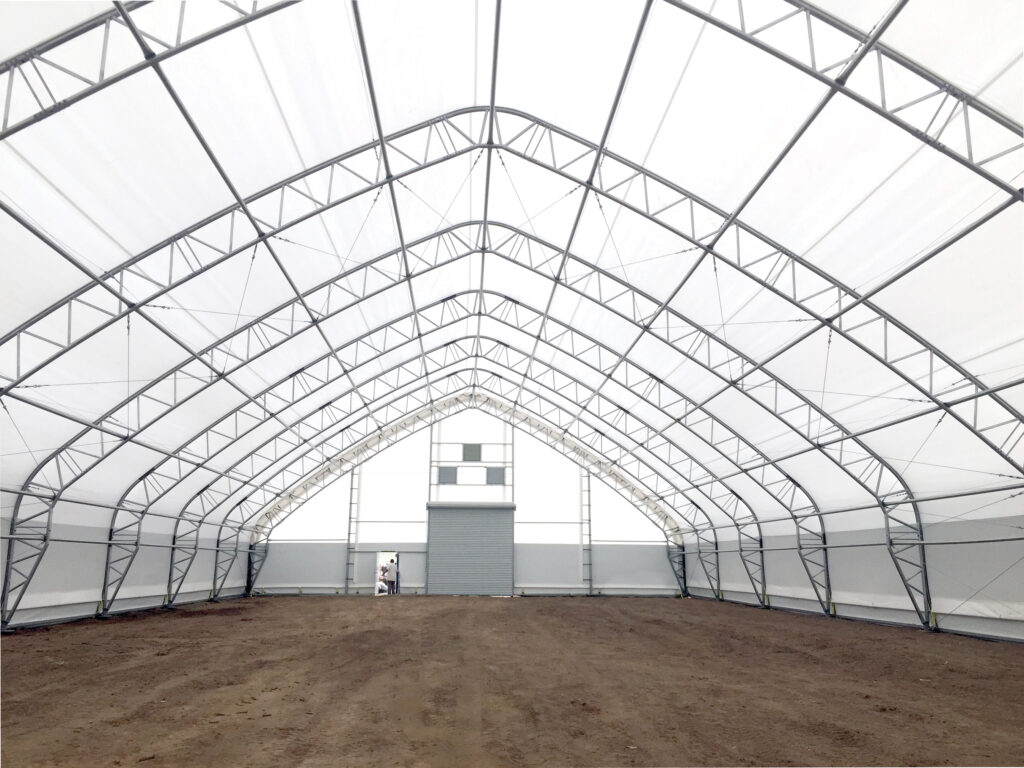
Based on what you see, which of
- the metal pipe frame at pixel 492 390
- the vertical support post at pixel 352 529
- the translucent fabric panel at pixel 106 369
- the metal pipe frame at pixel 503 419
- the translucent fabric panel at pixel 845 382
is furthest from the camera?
the metal pipe frame at pixel 503 419

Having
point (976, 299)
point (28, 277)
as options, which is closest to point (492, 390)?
point (28, 277)

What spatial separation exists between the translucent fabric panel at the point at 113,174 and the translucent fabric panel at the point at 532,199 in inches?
296

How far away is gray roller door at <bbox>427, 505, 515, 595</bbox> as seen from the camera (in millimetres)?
37969

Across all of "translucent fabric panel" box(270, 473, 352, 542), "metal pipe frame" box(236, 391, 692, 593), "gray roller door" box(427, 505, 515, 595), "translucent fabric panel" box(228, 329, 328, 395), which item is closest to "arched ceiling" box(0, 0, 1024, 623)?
"translucent fabric panel" box(228, 329, 328, 395)

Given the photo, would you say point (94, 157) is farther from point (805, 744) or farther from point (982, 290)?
point (982, 290)

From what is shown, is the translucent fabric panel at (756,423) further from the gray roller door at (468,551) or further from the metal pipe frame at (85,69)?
the metal pipe frame at (85,69)

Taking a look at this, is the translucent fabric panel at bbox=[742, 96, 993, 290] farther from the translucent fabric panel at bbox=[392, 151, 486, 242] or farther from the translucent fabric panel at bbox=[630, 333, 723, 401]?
the translucent fabric panel at bbox=[392, 151, 486, 242]

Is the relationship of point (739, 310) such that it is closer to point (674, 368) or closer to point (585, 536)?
point (674, 368)

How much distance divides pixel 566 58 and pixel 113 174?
957 centimetres

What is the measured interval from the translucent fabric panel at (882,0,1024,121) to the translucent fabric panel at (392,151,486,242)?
10534 millimetres

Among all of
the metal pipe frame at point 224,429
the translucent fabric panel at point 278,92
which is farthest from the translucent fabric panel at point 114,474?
the translucent fabric panel at point 278,92

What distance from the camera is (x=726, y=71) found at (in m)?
12.4

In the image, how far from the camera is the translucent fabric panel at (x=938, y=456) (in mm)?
18453

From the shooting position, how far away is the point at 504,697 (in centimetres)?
1181
